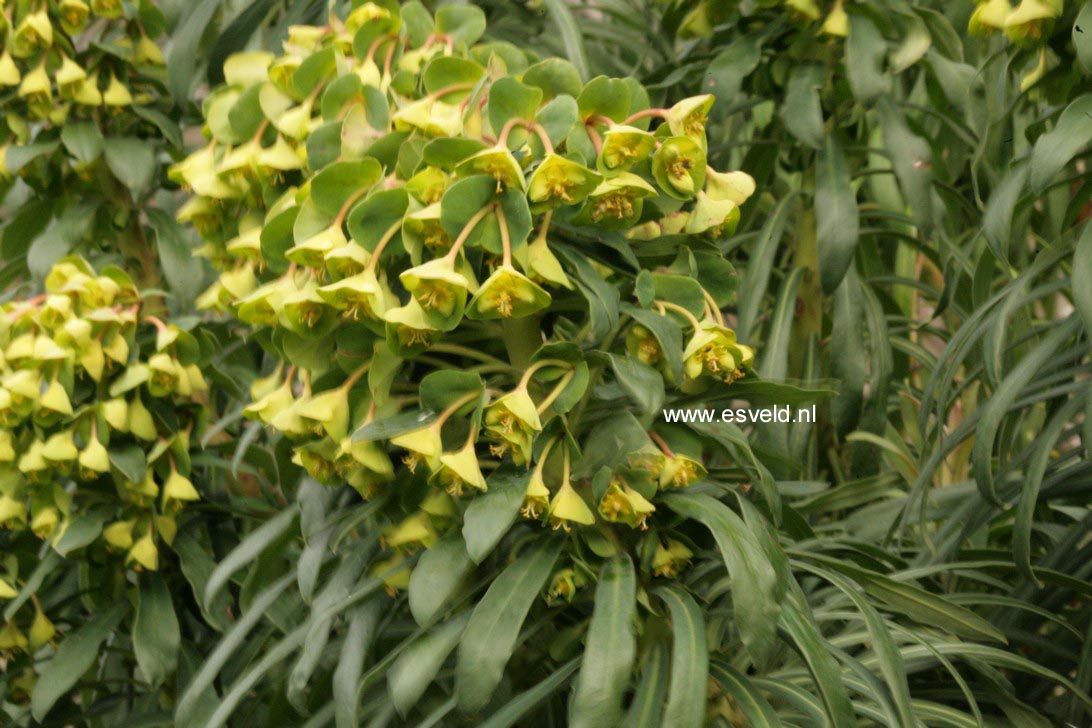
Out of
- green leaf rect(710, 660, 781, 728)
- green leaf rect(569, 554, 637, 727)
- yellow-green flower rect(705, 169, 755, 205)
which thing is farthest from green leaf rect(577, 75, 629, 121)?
green leaf rect(710, 660, 781, 728)

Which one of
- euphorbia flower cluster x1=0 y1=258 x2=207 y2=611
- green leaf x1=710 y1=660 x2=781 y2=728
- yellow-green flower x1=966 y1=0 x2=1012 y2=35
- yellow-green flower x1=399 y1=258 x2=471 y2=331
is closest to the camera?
yellow-green flower x1=399 y1=258 x2=471 y2=331

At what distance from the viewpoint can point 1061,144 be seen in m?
1.06

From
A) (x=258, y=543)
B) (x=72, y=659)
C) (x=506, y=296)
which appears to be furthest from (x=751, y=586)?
(x=72, y=659)

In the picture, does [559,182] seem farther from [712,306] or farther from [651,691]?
[651,691]

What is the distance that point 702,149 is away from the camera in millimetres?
996

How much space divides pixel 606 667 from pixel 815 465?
854 mm

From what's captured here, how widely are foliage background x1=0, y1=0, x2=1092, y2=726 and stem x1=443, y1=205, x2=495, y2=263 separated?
0.96ft

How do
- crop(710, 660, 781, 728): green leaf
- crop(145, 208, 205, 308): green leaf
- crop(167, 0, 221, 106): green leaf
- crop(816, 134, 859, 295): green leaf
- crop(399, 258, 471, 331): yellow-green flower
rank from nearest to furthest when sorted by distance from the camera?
crop(399, 258, 471, 331): yellow-green flower, crop(710, 660, 781, 728): green leaf, crop(816, 134, 859, 295): green leaf, crop(167, 0, 221, 106): green leaf, crop(145, 208, 205, 308): green leaf

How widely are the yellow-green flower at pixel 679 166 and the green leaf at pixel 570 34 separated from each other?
1.42 ft

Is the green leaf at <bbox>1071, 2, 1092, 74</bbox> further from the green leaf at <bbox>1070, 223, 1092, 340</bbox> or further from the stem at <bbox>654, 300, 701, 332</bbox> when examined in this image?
the stem at <bbox>654, 300, 701, 332</bbox>

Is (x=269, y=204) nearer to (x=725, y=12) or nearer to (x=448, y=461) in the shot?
(x=448, y=461)

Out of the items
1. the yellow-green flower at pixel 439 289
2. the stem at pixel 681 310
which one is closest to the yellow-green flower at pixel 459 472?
the yellow-green flower at pixel 439 289

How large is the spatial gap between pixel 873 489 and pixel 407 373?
71cm

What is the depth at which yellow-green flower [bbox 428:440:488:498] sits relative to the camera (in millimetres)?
956
